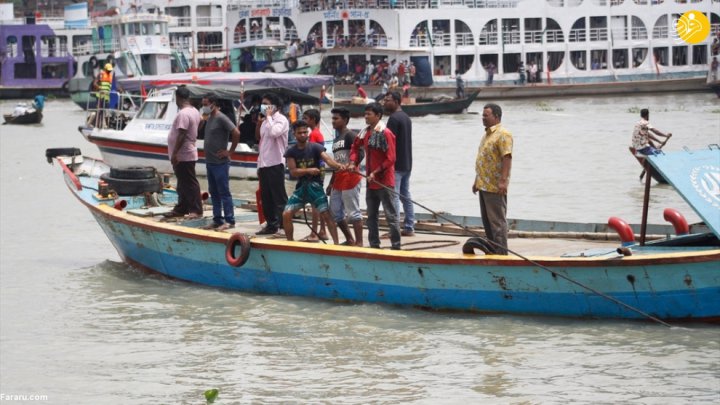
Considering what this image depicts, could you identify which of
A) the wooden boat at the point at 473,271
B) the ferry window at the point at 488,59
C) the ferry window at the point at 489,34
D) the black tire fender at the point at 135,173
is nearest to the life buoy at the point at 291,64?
the ferry window at the point at 488,59

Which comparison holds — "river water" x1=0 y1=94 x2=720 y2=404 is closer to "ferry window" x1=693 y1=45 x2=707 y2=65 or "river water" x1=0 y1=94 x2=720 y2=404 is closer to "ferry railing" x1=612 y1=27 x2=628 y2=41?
"ferry railing" x1=612 y1=27 x2=628 y2=41

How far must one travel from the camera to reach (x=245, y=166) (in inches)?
906

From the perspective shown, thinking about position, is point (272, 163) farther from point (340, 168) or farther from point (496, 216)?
point (496, 216)

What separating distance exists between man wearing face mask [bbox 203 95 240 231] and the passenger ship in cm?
3959

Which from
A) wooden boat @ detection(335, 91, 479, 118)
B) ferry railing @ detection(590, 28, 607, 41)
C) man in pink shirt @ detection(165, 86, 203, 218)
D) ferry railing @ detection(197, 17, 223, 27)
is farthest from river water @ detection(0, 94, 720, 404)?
ferry railing @ detection(197, 17, 223, 27)

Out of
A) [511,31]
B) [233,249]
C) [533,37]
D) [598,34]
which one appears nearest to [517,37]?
[511,31]

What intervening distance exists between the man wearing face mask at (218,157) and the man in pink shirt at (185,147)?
303 mm

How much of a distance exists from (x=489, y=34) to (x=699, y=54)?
9524 millimetres

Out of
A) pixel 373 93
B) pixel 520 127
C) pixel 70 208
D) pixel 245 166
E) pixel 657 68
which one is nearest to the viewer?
pixel 70 208

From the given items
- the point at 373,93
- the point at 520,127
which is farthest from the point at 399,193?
the point at 373,93

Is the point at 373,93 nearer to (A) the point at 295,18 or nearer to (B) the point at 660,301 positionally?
(A) the point at 295,18

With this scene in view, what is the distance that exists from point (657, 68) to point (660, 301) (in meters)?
45.0

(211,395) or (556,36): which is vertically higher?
(556,36)

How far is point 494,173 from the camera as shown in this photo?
10.8m
